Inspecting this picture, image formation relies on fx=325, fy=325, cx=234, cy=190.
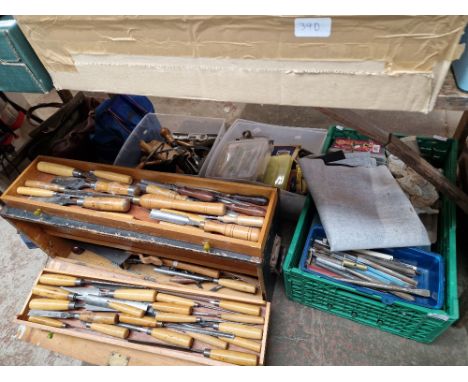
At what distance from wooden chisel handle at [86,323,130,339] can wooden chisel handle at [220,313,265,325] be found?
35cm

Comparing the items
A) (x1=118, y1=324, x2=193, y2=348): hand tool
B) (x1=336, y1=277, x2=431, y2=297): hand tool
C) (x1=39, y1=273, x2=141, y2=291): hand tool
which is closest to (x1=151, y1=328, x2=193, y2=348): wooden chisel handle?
(x1=118, y1=324, x2=193, y2=348): hand tool

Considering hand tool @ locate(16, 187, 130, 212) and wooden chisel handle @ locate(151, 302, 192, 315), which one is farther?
wooden chisel handle @ locate(151, 302, 192, 315)

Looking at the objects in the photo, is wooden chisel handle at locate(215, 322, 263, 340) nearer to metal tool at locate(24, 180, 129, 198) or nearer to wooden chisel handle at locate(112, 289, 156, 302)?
wooden chisel handle at locate(112, 289, 156, 302)

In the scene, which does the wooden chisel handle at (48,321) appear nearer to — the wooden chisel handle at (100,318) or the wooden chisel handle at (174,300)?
the wooden chisel handle at (100,318)

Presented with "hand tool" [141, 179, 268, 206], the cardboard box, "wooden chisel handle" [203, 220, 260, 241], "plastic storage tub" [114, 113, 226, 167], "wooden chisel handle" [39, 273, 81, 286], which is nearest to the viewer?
the cardboard box

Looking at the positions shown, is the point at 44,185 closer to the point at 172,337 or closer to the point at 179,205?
the point at 179,205

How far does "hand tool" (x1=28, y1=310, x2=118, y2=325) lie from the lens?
45.9 inches

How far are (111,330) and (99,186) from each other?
0.51 meters

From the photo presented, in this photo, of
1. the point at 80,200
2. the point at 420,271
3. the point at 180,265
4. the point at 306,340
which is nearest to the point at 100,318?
the point at 180,265

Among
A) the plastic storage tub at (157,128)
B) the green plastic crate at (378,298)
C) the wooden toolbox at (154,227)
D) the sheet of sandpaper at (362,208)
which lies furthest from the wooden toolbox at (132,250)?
the plastic storage tub at (157,128)

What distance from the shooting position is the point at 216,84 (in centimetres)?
60

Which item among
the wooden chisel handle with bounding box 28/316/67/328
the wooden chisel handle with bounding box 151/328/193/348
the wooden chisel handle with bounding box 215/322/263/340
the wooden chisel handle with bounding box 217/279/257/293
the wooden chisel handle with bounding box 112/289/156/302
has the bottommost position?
the wooden chisel handle with bounding box 28/316/67/328
